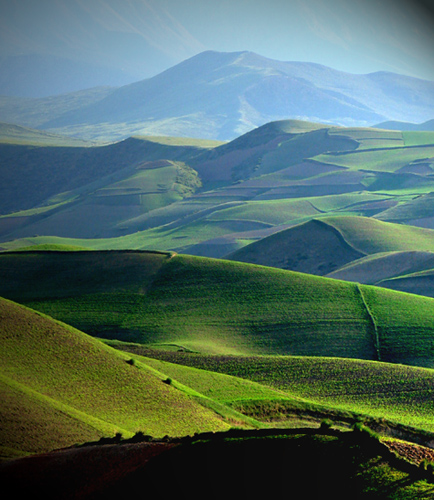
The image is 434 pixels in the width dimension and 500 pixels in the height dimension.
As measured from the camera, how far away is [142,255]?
70.6 meters

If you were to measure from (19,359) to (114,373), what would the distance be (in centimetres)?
451

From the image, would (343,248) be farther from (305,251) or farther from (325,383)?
(325,383)

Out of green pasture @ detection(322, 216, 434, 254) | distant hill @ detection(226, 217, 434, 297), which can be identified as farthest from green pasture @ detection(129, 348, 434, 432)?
green pasture @ detection(322, 216, 434, 254)

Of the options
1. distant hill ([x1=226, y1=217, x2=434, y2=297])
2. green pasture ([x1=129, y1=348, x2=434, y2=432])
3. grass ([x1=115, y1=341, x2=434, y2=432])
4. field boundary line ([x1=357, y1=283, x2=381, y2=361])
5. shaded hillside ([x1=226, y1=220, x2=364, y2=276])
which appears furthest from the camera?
shaded hillside ([x1=226, y1=220, x2=364, y2=276])

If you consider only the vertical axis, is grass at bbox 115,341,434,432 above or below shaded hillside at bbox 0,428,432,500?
below

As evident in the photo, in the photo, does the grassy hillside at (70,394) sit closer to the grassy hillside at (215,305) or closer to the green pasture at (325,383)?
the green pasture at (325,383)

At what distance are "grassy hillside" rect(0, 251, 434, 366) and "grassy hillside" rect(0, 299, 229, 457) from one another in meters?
13.6

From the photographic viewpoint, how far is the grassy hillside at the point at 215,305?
52406mm

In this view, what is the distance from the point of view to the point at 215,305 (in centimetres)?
5909

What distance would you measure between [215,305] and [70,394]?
28688mm

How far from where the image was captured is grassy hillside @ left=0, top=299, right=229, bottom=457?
84.7 feet

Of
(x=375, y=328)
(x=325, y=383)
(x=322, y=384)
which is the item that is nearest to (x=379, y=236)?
(x=375, y=328)

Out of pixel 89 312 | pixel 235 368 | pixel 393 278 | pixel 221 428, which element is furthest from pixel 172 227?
pixel 221 428

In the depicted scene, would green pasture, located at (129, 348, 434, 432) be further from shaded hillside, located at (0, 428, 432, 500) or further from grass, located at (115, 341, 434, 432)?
shaded hillside, located at (0, 428, 432, 500)
